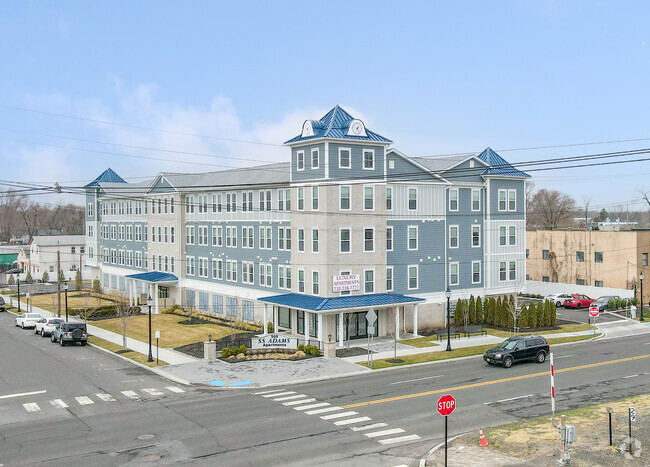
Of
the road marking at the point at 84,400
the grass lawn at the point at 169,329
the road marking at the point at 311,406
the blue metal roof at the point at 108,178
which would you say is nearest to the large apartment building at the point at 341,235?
the grass lawn at the point at 169,329

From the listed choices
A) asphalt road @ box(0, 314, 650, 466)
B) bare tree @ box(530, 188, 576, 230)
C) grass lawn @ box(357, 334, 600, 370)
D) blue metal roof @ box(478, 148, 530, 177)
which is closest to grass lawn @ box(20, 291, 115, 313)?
asphalt road @ box(0, 314, 650, 466)

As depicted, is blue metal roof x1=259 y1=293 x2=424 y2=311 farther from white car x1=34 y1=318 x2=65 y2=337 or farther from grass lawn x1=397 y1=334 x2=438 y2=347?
white car x1=34 y1=318 x2=65 y2=337

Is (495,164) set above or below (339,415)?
above

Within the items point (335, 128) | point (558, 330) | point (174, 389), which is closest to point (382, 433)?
point (174, 389)

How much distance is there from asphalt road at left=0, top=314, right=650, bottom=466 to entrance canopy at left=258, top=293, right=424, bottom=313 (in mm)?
7626

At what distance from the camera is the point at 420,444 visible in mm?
20672

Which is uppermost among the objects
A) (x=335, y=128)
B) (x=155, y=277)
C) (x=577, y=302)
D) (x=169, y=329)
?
(x=335, y=128)

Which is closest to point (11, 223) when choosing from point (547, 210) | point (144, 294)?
point (144, 294)

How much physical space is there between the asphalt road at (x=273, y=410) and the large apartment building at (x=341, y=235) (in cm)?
1011

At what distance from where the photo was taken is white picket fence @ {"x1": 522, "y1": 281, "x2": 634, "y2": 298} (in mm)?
62541

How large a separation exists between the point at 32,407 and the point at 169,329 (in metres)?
24.1

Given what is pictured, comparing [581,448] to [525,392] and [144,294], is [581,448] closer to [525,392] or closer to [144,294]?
[525,392]

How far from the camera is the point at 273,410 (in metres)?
25.3

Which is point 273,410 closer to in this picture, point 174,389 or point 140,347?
point 174,389
